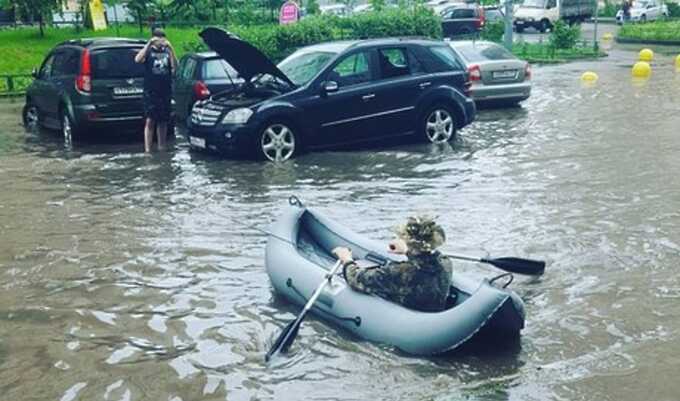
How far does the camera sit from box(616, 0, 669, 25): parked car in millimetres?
54344

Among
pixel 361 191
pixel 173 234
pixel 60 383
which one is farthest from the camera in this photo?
pixel 361 191

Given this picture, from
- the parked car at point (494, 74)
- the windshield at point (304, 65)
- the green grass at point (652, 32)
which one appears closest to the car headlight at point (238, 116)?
the windshield at point (304, 65)

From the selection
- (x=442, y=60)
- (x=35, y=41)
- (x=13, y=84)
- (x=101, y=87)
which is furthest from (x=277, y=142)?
(x=35, y=41)

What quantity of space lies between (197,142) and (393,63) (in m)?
3.25

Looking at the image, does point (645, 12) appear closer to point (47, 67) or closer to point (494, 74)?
point (494, 74)

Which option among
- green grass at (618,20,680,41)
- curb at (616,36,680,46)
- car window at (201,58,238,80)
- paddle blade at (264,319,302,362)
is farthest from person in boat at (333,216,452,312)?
green grass at (618,20,680,41)

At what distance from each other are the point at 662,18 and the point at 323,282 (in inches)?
1984

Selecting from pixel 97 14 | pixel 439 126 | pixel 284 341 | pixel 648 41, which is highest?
pixel 97 14

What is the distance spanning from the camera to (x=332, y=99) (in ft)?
46.2

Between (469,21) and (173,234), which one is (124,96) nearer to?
(173,234)

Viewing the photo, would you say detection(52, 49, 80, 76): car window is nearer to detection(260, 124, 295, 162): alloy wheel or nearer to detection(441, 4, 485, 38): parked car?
detection(260, 124, 295, 162): alloy wheel

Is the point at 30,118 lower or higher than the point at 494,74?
lower

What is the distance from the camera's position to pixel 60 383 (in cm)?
640

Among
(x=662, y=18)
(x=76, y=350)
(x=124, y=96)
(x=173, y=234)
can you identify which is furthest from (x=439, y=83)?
(x=662, y=18)
